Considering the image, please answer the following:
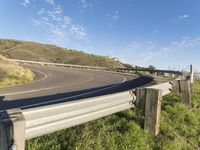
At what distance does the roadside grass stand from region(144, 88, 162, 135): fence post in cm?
15

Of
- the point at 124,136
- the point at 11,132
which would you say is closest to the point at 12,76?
the point at 124,136

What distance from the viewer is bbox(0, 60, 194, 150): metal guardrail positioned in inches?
138

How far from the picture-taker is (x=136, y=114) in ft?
23.5

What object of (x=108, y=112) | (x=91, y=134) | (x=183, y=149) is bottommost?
(x=183, y=149)

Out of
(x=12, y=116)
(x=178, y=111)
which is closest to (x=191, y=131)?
(x=178, y=111)

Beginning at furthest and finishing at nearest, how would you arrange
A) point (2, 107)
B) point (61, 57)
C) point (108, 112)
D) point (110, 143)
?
point (61, 57) < point (2, 107) < point (108, 112) < point (110, 143)

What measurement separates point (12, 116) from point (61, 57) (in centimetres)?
9424

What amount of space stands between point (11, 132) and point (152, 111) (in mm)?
3719

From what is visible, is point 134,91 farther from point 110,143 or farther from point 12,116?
point 12,116

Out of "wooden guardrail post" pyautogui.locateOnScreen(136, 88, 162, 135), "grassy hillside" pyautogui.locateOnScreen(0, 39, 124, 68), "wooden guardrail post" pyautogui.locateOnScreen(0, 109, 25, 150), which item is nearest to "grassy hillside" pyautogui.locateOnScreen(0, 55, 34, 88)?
"wooden guardrail post" pyautogui.locateOnScreen(136, 88, 162, 135)

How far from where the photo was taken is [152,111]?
6516 millimetres

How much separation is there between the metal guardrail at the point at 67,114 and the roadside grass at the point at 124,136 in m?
0.31

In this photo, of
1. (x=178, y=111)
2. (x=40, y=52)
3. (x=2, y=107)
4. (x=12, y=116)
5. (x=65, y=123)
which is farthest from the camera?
(x=40, y=52)

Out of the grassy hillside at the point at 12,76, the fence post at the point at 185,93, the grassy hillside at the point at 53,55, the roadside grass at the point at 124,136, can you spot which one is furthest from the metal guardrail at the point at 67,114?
the grassy hillside at the point at 53,55
